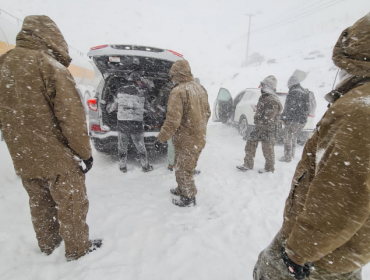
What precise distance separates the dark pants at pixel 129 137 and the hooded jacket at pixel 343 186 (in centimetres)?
316

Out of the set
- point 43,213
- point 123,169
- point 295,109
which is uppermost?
point 295,109

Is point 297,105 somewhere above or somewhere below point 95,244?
above

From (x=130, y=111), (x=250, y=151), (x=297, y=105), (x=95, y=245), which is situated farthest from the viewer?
(x=297, y=105)

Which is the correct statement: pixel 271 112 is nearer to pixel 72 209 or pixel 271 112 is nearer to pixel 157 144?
pixel 157 144

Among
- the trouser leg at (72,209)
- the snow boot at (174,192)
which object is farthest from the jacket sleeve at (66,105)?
the snow boot at (174,192)

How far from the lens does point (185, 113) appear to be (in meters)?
2.59

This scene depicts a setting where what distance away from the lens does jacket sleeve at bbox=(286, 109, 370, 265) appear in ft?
2.46

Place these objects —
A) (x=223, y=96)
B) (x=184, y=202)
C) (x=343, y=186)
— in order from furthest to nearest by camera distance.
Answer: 1. (x=223, y=96)
2. (x=184, y=202)
3. (x=343, y=186)

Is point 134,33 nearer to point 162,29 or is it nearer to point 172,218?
point 162,29

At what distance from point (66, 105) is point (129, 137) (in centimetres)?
238

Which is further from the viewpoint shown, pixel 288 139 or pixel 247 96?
pixel 247 96

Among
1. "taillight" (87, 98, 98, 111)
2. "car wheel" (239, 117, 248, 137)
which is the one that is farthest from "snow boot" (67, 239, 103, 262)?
"car wheel" (239, 117, 248, 137)

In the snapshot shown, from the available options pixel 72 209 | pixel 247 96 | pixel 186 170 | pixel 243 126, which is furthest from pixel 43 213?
pixel 247 96

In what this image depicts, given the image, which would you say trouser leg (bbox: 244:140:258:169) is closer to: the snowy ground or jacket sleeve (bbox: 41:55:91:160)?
the snowy ground
